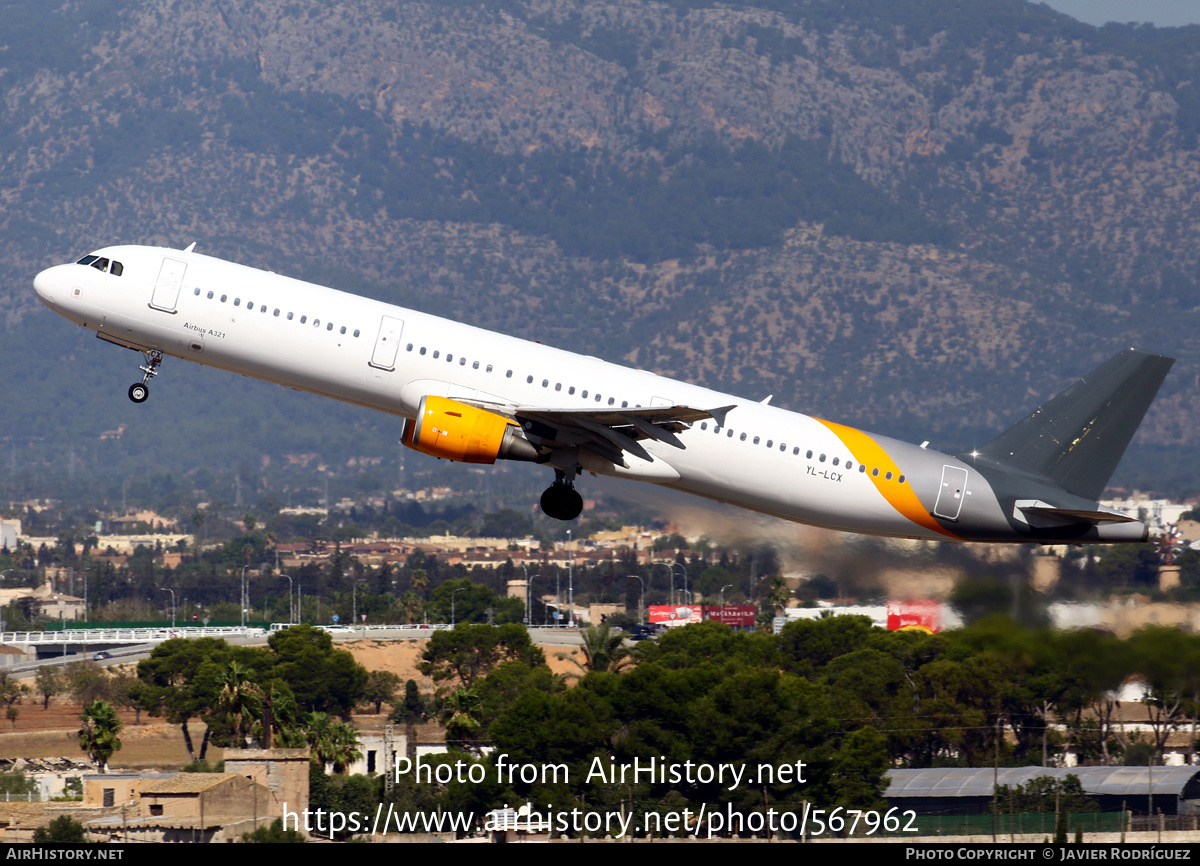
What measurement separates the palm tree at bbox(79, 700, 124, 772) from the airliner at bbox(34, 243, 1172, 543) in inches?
2202

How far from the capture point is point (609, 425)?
1561 inches

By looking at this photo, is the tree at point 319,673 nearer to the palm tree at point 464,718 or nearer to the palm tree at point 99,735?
the palm tree at point 99,735

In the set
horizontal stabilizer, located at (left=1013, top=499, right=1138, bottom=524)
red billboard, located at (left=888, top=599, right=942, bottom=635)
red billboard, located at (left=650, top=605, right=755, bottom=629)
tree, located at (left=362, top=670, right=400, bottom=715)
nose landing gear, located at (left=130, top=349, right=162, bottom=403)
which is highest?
nose landing gear, located at (left=130, top=349, right=162, bottom=403)

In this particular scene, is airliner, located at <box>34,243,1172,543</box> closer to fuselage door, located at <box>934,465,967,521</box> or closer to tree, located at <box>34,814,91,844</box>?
fuselage door, located at <box>934,465,967,521</box>

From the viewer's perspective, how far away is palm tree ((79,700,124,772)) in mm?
93188

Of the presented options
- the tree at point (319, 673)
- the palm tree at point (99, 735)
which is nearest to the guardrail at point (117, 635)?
the tree at point (319, 673)

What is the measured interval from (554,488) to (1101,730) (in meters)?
36.7

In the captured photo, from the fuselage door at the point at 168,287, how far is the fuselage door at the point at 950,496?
21.6 m

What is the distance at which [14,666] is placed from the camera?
5605 inches

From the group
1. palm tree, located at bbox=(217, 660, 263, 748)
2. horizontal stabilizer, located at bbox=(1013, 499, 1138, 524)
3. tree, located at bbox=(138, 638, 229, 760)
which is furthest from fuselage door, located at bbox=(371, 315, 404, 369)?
tree, located at bbox=(138, 638, 229, 760)

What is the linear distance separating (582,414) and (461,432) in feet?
10.4

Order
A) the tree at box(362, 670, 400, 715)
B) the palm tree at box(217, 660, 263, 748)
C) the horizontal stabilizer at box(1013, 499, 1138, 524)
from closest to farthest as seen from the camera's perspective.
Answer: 1. the horizontal stabilizer at box(1013, 499, 1138, 524)
2. the palm tree at box(217, 660, 263, 748)
3. the tree at box(362, 670, 400, 715)
